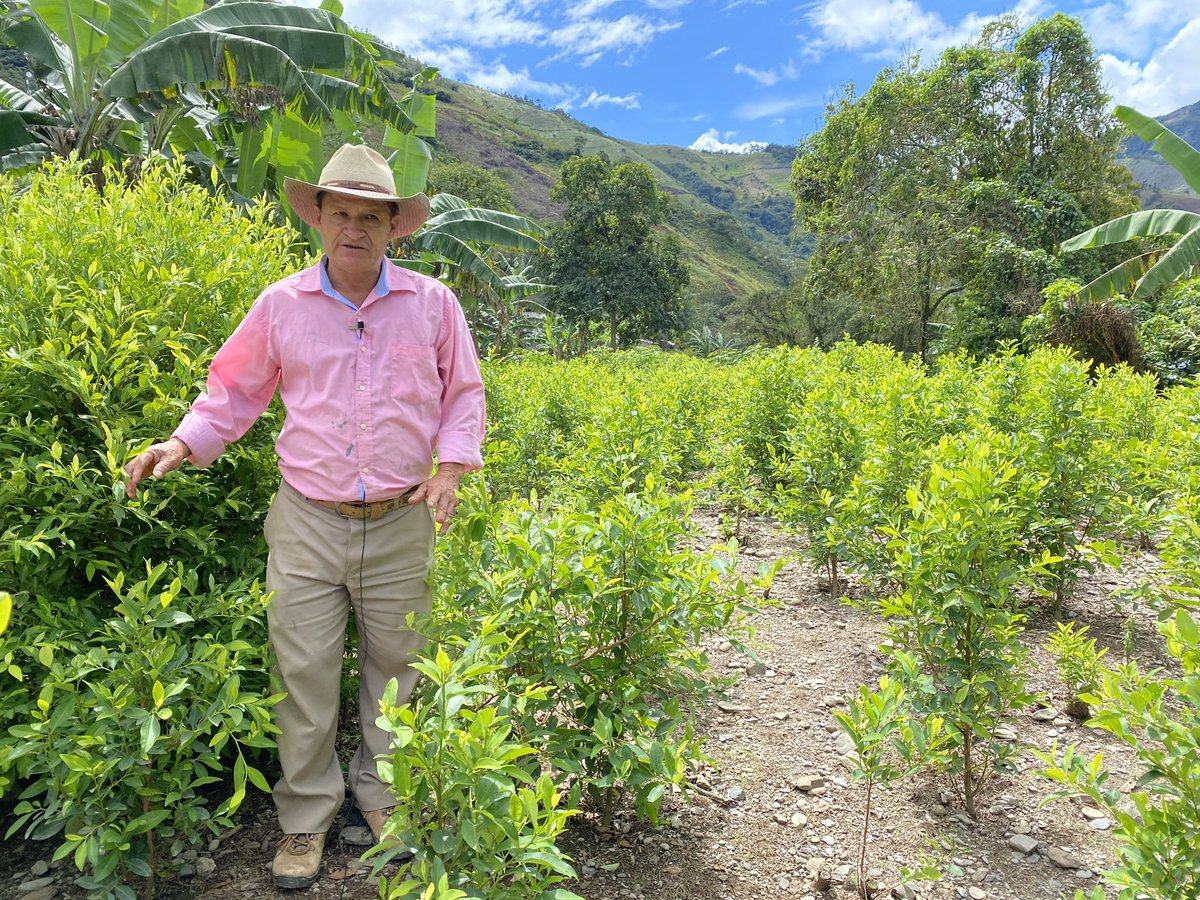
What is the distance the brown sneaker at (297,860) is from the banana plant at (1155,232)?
45.6ft

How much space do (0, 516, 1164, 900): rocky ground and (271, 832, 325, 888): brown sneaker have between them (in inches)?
2.0

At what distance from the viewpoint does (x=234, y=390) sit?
227 cm

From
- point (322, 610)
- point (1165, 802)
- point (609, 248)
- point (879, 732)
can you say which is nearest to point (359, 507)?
point (322, 610)

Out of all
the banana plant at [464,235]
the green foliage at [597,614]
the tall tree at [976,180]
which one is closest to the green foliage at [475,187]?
the tall tree at [976,180]

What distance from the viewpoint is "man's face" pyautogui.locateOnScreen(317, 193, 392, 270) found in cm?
228

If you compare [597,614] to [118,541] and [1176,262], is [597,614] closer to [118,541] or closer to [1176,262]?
[118,541]

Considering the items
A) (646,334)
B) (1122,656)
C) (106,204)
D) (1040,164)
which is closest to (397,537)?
(106,204)

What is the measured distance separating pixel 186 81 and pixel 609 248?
28.2m

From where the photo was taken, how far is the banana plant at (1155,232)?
11266 millimetres

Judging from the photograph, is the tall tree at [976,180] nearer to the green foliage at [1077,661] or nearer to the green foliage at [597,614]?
the green foliage at [1077,661]

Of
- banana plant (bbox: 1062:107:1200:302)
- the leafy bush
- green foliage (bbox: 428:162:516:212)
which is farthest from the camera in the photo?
green foliage (bbox: 428:162:516:212)

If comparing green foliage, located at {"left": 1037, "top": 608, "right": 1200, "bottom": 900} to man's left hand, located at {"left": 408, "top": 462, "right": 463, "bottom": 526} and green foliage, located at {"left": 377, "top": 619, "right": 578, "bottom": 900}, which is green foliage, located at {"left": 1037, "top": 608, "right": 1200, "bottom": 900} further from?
man's left hand, located at {"left": 408, "top": 462, "right": 463, "bottom": 526}

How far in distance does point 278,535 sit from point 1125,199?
2421 centimetres

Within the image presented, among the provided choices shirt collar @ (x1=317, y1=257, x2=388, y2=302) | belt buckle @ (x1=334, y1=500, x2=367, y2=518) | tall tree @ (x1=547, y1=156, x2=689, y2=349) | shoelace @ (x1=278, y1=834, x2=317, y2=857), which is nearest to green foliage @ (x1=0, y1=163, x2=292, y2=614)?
belt buckle @ (x1=334, y1=500, x2=367, y2=518)
